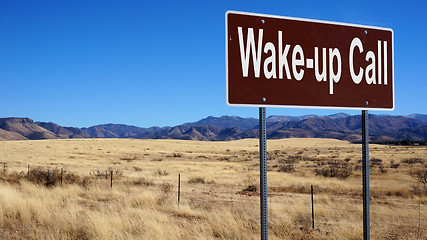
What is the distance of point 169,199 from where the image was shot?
14227mm

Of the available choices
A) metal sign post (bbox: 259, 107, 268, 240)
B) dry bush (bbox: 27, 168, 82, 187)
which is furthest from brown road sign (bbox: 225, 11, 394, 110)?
dry bush (bbox: 27, 168, 82, 187)

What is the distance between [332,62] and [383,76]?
2.34ft

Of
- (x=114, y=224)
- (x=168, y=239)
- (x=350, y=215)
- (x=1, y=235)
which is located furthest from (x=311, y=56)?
(x=350, y=215)

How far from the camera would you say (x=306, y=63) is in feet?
11.9

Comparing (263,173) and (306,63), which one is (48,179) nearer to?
(263,173)

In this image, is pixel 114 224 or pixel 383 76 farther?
pixel 114 224

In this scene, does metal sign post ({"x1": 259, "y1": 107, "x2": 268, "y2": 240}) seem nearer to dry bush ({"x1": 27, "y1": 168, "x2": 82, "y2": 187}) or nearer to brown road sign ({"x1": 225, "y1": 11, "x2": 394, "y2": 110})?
brown road sign ({"x1": 225, "y1": 11, "x2": 394, "y2": 110})

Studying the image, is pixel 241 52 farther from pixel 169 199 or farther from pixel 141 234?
pixel 169 199

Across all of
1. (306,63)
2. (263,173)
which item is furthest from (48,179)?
(306,63)

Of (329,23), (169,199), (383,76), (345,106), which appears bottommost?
(169,199)

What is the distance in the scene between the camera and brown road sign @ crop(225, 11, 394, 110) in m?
3.32

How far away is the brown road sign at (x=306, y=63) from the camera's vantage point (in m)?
3.32

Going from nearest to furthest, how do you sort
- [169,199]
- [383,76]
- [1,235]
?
[383,76] < [1,235] < [169,199]

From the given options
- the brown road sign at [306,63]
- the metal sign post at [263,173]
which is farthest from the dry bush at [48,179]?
the brown road sign at [306,63]
